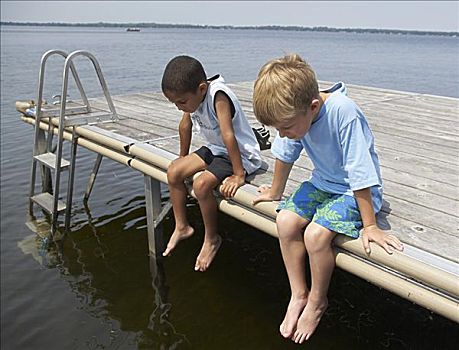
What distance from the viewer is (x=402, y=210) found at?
3111mm

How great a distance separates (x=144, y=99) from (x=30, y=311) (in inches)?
135

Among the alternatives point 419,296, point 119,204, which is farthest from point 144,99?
point 419,296

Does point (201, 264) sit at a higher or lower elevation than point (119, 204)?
higher

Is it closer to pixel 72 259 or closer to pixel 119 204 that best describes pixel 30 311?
pixel 72 259

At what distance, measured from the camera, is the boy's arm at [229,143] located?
11.4ft

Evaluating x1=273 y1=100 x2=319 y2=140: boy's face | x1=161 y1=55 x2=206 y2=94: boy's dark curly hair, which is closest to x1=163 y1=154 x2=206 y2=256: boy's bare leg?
x1=161 y1=55 x2=206 y2=94: boy's dark curly hair


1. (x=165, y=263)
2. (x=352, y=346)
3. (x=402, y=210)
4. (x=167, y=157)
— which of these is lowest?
(x=165, y=263)

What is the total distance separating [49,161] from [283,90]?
4397 mm

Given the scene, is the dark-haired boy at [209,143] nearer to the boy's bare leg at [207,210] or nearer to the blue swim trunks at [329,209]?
the boy's bare leg at [207,210]

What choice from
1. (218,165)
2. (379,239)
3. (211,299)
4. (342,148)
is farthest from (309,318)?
(211,299)

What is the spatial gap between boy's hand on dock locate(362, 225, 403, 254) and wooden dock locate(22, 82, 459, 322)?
0.13 ft

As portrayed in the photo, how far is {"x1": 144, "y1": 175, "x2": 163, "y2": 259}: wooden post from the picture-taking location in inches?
186

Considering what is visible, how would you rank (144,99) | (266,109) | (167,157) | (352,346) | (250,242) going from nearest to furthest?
(266,109) < (352,346) < (167,157) < (250,242) < (144,99)

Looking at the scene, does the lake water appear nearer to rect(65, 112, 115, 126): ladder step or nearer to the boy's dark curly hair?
rect(65, 112, 115, 126): ladder step
